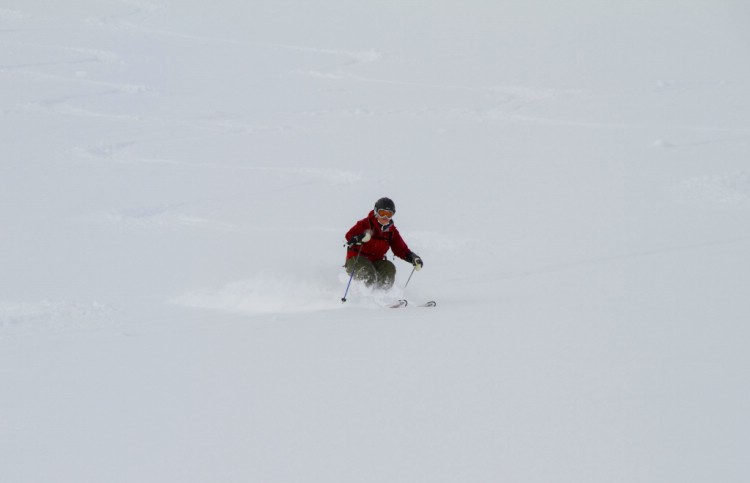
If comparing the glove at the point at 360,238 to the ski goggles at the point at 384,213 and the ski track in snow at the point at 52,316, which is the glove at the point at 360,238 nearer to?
the ski goggles at the point at 384,213

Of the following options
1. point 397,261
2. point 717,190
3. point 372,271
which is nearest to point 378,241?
point 372,271

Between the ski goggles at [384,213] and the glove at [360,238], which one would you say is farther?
the glove at [360,238]

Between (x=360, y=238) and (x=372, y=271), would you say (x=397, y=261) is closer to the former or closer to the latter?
(x=372, y=271)

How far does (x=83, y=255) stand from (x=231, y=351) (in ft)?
14.1

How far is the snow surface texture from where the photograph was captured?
3162mm

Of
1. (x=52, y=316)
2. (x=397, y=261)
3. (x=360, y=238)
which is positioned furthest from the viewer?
(x=397, y=261)

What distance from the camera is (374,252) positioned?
7.26 m

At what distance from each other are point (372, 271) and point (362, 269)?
0.36 ft

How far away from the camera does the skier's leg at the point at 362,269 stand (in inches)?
282

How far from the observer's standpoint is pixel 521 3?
25.4 m

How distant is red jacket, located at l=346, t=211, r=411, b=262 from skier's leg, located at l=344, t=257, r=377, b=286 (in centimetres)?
8

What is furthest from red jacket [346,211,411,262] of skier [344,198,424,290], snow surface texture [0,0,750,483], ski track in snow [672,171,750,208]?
ski track in snow [672,171,750,208]

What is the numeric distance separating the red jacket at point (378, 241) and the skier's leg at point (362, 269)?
76mm

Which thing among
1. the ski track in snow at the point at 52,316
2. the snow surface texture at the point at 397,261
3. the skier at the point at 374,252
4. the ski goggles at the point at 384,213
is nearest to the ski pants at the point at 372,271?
the skier at the point at 374,252
